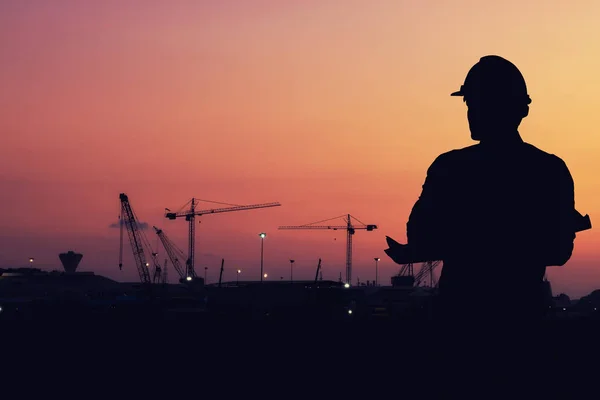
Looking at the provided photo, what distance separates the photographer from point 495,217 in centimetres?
409

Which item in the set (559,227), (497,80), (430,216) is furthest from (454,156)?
(559,227)

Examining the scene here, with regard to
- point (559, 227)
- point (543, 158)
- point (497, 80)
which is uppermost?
point (497, 80)

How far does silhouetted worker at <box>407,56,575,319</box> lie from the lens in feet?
13.3

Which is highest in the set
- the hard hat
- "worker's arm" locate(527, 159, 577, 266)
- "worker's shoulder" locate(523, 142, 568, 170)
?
the hard hat

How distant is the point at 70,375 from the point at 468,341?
489 inches

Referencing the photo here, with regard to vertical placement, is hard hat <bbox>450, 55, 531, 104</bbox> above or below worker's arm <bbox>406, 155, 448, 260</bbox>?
above

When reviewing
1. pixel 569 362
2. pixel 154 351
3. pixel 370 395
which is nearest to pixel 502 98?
pixel 370 395

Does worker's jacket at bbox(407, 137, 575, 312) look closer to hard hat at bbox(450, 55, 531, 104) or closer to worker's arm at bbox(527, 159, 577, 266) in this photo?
worker's arm at bbox(527, 159, 577, 266)

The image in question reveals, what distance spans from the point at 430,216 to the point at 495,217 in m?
0.31

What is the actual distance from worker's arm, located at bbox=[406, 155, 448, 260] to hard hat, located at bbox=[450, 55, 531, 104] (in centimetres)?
37

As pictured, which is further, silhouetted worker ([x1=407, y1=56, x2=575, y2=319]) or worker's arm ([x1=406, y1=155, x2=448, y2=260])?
worker's arm ([x1=406, y1=155, x2=448, y2=260])

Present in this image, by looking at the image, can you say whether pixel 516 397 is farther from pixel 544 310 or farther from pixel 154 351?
pixel 154 351

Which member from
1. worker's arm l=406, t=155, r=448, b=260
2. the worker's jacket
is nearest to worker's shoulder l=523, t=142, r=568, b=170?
the worker's jacket

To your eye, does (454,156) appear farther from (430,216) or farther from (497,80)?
(497,80)
